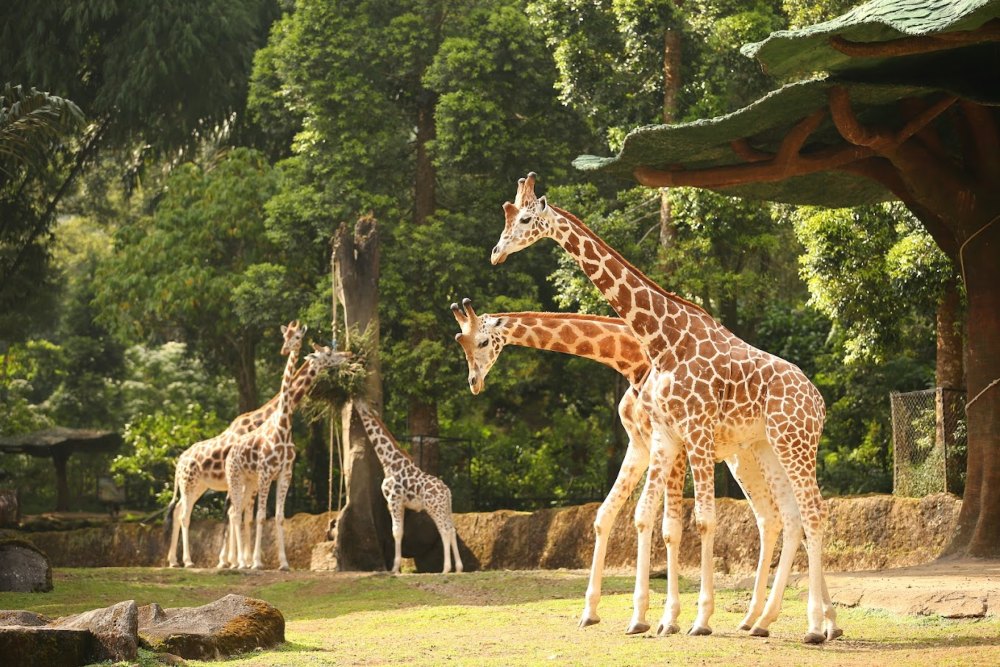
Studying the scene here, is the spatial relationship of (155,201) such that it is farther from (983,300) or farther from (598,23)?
(983,300)

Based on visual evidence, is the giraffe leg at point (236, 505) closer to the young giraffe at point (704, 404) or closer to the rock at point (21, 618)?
the young giraffe at point (704, 404)

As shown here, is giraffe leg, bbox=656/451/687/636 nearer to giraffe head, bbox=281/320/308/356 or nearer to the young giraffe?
the young giraffe

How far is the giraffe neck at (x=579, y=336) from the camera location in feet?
44.3

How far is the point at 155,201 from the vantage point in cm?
3712

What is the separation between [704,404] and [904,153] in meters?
5.36

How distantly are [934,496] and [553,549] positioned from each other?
6.40 meters

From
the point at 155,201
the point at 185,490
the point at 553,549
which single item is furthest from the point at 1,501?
the point at 155,201

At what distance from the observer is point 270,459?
22234 millimetres

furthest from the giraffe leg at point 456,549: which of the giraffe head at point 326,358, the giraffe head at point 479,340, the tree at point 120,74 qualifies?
the tree at point 120,74

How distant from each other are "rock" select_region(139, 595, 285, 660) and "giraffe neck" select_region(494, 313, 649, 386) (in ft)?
11.9

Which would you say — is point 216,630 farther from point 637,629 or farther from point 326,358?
point 326,358

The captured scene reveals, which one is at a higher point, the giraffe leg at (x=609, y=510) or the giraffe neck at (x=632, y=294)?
the giraffe neck at (x=632, y=294)

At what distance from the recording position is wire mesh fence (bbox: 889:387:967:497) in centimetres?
1870

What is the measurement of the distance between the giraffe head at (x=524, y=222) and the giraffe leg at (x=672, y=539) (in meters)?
2.49
